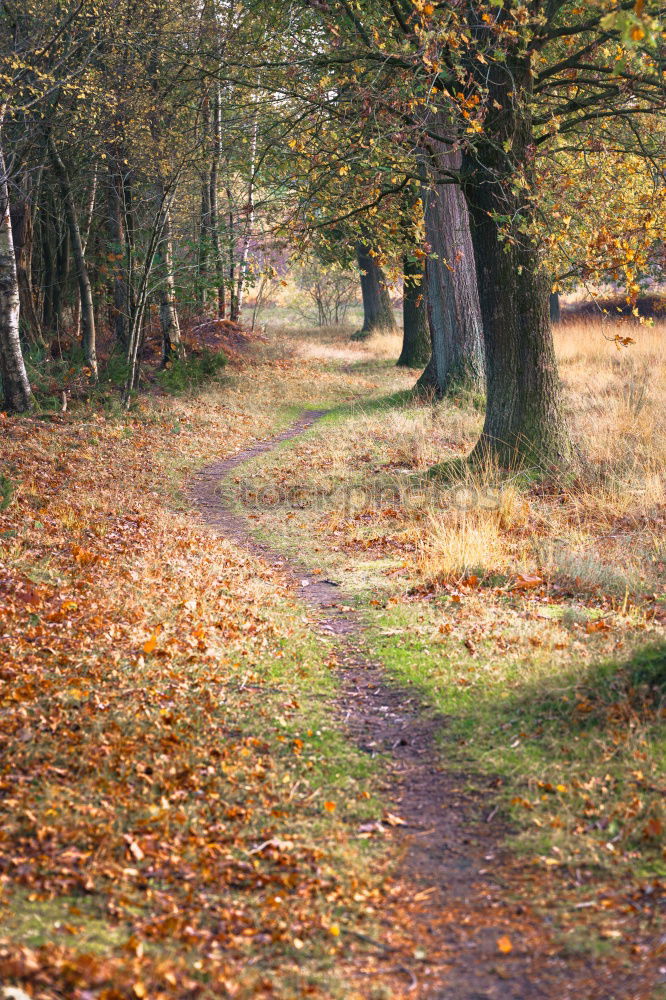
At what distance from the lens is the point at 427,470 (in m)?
12.7

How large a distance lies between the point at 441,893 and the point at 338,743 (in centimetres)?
156

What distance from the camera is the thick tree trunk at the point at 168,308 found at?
64.8ft

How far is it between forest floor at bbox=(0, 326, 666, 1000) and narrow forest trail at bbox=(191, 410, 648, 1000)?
14 millimetres

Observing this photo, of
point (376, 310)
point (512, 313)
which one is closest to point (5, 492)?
point (512, 313)

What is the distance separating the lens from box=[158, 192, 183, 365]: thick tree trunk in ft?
64.8

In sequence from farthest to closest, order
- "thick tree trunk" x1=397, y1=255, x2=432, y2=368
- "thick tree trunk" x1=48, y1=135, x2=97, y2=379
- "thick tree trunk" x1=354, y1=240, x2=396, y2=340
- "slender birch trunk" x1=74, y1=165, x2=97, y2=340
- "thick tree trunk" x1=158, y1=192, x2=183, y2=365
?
1. "thick tree trunk" x1=354, y1=240, x2=396, y2=340
2. "thick tree trunk" x1=397, y1=255, x2=432, y2=368
3. "thick tree trunk" x1=158, y1=192, x2=183, y2=365
4. "slender birch trunk" x1=74, y1=165, x2=97, y2=340
5. "thick tree trunk" x1=48, y1=135, x2=97, y2=379

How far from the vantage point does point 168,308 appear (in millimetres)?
21031

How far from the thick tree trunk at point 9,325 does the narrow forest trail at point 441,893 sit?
10.4 metres

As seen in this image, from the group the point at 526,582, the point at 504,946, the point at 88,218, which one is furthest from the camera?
the point at 88,218

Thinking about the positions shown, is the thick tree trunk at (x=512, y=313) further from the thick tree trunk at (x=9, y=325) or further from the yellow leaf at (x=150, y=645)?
the thick tree trunk at (x=9, y=325)

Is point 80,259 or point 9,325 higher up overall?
point 80,259

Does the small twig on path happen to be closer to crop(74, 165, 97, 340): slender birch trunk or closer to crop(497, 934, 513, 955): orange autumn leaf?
crop(497, 934, 513, 955): orange autumn leaf

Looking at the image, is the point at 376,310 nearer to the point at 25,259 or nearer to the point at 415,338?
the point at 415,338

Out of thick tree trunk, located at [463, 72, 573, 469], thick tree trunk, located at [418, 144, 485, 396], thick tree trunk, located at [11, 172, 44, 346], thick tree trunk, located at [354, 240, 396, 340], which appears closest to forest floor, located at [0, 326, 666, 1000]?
thick tree trunk, located at [463, 72, 573, 469]
